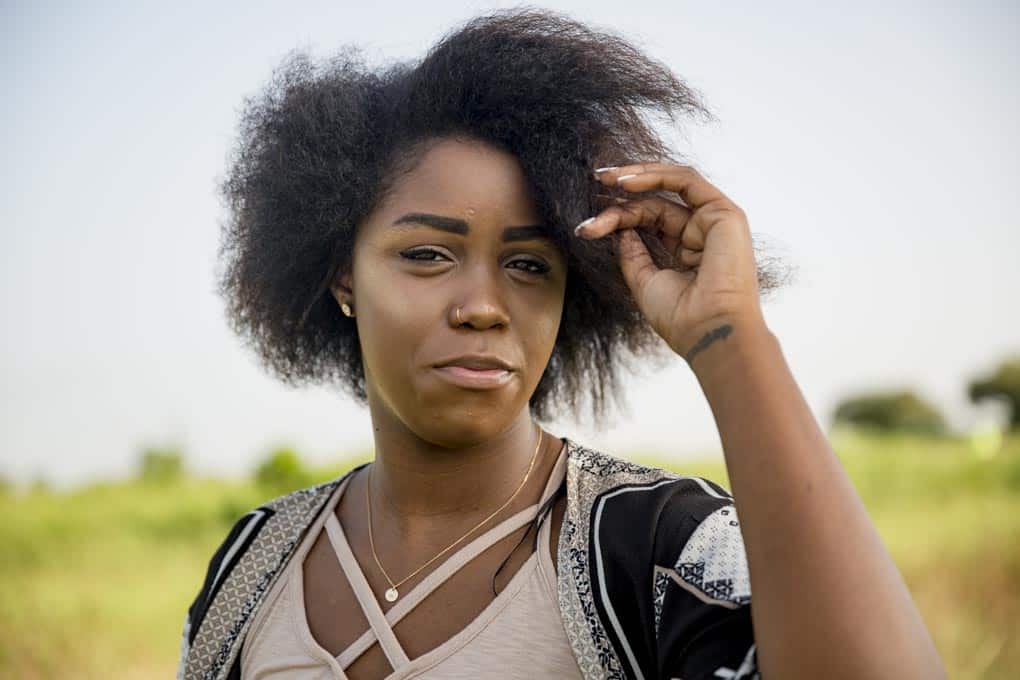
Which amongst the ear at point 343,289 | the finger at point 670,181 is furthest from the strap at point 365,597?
the finger at point 670,181

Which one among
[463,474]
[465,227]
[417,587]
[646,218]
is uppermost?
[465,227]

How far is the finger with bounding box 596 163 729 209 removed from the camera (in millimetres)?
1949

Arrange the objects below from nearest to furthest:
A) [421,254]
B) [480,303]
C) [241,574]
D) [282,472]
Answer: [480,303], [421,254], [241,574], [282,472]

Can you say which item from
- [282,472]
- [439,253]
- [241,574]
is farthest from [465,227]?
[282,472]

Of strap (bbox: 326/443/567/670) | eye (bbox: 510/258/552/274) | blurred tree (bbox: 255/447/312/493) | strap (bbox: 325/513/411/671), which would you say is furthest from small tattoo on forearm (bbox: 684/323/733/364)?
blurred tree (bbox: 255/447/312/493)

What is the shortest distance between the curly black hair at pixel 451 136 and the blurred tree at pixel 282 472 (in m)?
3.85

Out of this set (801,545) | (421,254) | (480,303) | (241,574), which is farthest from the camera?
(241,574)

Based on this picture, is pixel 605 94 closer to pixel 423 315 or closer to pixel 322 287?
pixel 423 315

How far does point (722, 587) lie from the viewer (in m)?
1.78

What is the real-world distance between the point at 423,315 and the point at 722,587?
0.85 m

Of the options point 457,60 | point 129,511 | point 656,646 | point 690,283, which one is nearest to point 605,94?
point 457,60

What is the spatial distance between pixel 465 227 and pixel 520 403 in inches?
15.8

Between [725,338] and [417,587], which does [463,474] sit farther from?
[725,338]

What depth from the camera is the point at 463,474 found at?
2.45 m
